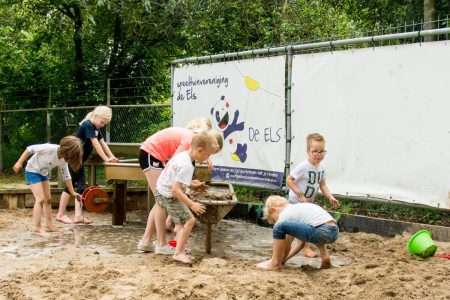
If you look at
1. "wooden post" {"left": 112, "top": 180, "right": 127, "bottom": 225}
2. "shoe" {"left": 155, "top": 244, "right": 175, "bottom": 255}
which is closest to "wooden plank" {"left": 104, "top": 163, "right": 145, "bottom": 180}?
"wooden post" {"left": 112, "top": 180, "right": 127, "bottom": 225}

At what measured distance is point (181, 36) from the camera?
14.9m

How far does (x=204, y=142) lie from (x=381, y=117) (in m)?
2.38

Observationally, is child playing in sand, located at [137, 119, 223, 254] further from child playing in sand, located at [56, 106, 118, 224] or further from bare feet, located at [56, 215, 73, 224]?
bare feet, located at [56, 215, 73, 224]

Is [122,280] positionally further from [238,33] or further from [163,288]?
[238,33]

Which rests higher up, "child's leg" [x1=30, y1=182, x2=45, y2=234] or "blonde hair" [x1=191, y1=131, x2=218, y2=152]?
"blonde hair" [x1=191, y1=131, x2=218, y2=152]

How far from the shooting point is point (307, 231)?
19.4ft

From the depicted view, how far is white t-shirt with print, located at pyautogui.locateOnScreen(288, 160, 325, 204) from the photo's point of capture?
688 cm

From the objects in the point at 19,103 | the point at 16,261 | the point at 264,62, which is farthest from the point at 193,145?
the point at 19,103

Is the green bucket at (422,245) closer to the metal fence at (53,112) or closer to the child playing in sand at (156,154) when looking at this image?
the child playing in sand at (156,154)

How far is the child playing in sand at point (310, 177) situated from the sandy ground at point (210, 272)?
0.60m

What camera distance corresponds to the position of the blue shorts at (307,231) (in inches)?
233

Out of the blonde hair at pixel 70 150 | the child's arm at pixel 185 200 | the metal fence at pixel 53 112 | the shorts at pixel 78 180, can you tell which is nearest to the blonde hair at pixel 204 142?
the child's arm at pixel 185 200

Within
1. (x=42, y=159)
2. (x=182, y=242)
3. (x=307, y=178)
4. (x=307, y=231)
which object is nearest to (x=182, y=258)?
(x=182, y=242)

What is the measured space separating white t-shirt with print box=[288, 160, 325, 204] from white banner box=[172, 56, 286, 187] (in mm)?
1934
